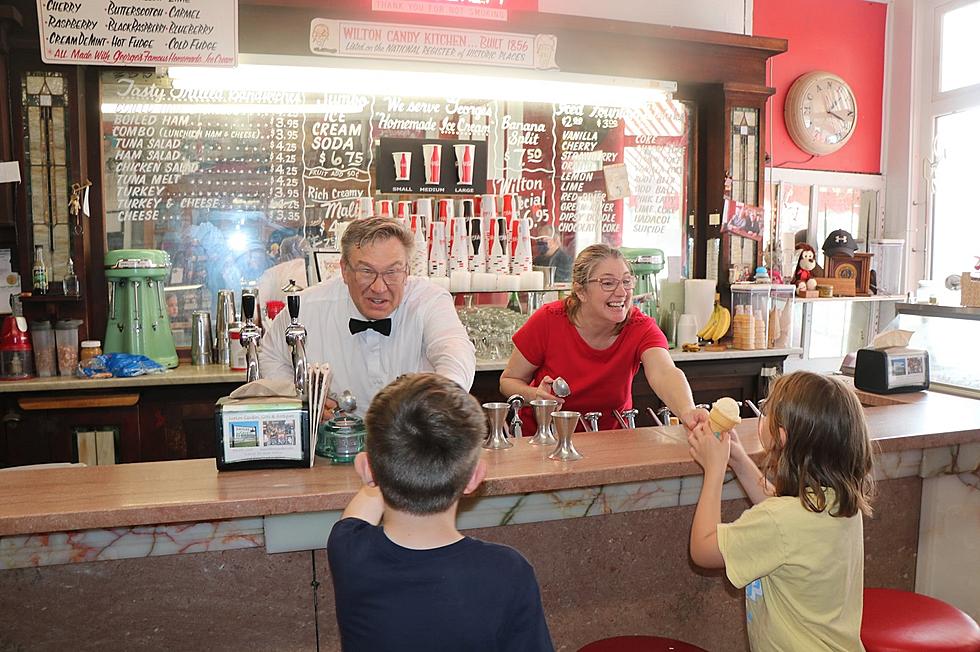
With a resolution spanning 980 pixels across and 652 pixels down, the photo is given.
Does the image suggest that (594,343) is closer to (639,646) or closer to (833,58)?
(639,646)

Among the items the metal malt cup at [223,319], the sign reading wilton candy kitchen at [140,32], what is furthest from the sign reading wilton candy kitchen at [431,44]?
the metal malt cup at [223,319]

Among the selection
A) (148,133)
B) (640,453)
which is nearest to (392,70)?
(148,133)

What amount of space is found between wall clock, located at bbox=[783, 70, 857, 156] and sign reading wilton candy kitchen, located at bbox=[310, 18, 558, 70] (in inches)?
83.9

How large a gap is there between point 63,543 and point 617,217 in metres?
3.98

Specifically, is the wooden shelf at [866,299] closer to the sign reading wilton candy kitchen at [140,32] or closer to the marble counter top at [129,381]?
the marble counter top at [129,381]

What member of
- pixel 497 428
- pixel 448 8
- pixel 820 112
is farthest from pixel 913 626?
pixel 820 112

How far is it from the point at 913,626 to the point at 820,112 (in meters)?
4.61

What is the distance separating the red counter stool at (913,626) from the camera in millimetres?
1822

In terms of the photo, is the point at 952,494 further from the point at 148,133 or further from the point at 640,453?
the point at 148,133

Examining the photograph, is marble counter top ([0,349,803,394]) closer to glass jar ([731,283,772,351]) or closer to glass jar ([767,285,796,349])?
glass jar ([731,283,772,351])

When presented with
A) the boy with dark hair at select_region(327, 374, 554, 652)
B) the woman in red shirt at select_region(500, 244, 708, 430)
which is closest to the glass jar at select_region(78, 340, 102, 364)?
the woman in red shirt at select_region(500, 244, 708, 430)

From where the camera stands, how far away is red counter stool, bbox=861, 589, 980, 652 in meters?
1.82

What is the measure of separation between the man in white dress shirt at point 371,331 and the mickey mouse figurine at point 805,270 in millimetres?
3559

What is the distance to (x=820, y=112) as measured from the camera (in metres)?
5.71
